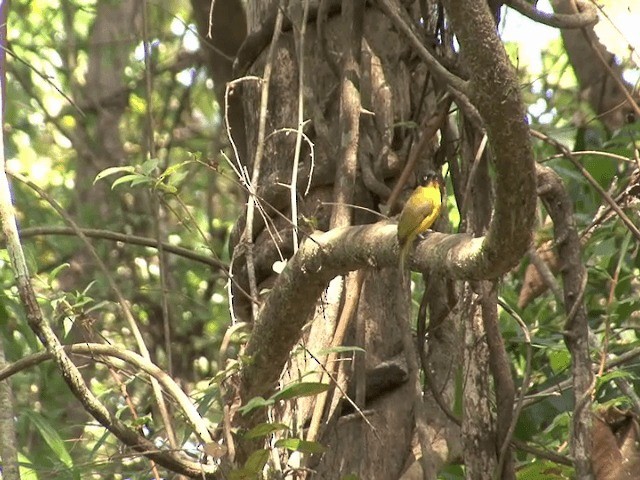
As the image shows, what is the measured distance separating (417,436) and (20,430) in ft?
5.89

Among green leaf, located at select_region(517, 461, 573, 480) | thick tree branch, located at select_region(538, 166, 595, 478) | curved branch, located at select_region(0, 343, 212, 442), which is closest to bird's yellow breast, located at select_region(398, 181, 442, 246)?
thick tree branch, located at select_region(538, 166, 595, 478)

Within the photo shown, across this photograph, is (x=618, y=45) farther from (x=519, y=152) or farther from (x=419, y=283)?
(x=419, y=283)

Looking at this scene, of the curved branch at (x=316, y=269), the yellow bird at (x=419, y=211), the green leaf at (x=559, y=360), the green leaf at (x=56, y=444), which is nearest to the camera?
the curved branch at (x=316, y=269)

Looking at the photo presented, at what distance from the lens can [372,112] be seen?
8.87 ft

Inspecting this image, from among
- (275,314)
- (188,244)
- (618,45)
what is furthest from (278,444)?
(188,244)

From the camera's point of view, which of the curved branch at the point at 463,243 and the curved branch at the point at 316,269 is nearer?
the curved branch at the point at 463,243

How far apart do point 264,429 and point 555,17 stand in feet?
3.22

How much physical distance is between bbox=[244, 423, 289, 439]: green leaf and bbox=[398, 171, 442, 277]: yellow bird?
37 cm

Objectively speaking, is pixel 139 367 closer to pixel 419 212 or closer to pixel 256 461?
pixel 256 461

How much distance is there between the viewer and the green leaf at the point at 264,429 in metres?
2.10

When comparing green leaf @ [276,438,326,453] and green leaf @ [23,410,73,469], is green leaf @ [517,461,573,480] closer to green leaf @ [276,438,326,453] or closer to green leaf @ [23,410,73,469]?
green leaf @ [276,438,326,453]

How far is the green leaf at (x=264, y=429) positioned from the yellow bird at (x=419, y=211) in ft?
1.22

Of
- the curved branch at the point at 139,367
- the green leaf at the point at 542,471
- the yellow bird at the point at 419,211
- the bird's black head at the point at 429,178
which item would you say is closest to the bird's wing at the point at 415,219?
the yellow bird at the point at 419,211

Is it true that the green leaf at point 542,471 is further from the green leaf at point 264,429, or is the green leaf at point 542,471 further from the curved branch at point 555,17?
the curved branch at point 555,17
